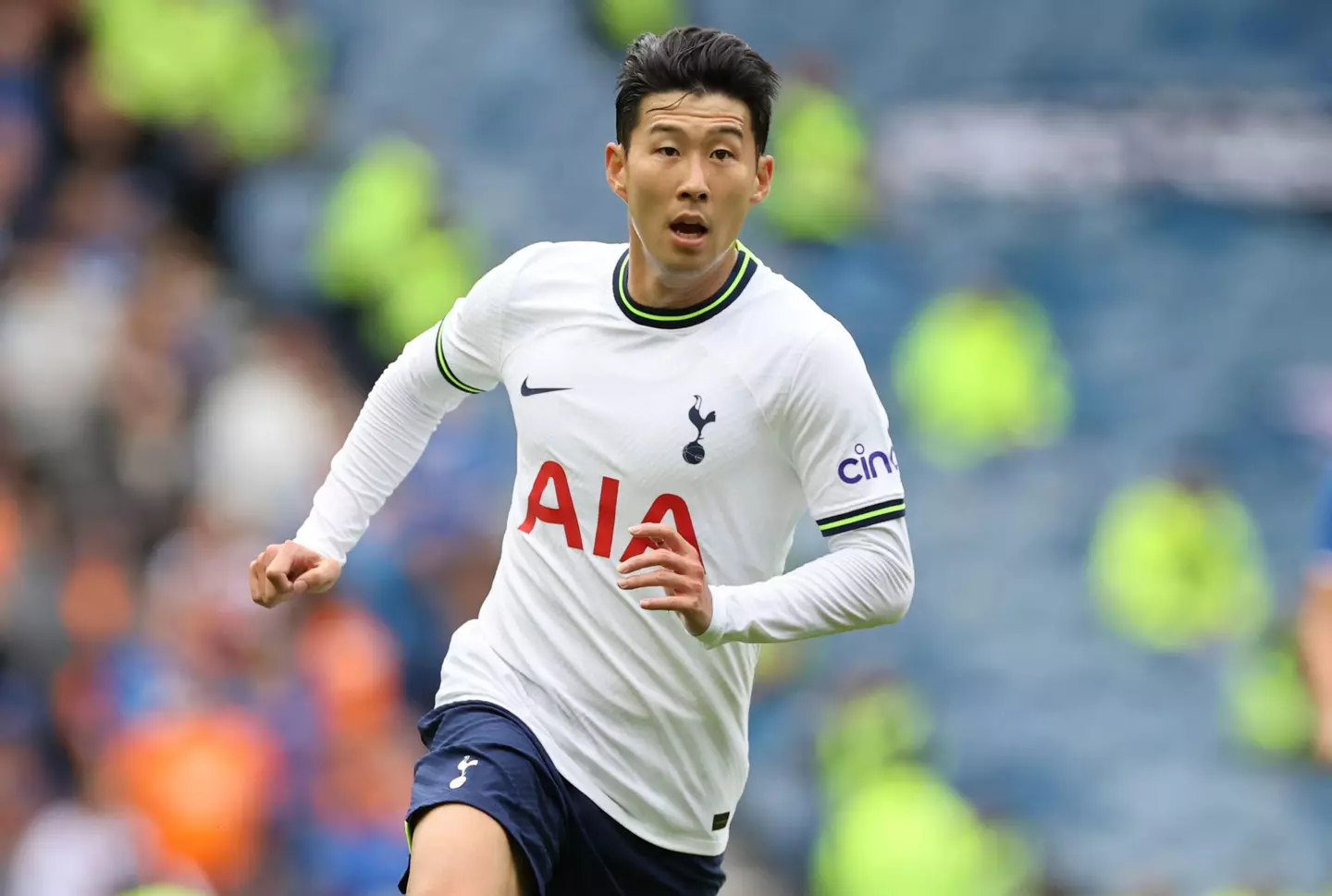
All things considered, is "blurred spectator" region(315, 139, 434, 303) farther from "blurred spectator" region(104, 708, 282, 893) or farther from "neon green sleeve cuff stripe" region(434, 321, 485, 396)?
"neon green sleeve cuff stripe" region(434, 321, 485, 396)

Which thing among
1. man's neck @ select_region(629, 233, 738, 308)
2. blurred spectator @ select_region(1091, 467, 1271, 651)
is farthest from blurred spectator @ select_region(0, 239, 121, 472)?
man's neck @ select_region(629, 233, 738, 308)

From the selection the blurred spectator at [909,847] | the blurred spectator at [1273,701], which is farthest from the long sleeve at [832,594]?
the blurred spectator at [1273,701]

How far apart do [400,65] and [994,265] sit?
4.17 metres

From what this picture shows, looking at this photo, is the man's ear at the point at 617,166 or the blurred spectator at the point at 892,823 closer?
the man's ear at the point at 617,166

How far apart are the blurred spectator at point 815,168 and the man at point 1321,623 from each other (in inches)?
331

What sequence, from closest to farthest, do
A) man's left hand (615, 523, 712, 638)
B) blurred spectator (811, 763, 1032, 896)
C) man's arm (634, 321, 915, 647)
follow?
man's left hand (615, 523, 712, 638) → man's arm (634, 321, 915, 647) → blurred spectator (811, 763, 1032, 896)

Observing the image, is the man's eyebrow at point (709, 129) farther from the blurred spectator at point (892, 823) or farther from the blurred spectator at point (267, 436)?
the blurred spectator at point (267, 436)

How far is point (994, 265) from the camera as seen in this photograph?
45.2ft

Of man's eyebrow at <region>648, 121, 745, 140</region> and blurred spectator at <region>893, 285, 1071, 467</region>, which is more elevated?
blurred spectator at <region>893, 285, 1071, 467</region>

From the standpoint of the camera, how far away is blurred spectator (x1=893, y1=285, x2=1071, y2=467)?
12.8 m

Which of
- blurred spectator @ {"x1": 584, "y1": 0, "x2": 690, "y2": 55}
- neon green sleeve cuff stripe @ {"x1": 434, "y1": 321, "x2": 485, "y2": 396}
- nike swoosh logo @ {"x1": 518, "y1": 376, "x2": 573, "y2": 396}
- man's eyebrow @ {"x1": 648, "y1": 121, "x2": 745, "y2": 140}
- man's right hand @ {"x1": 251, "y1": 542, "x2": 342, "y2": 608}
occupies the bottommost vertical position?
man's right hand @ {"x1": 251, "y1": 542, "x2": 342, "y2": 608}

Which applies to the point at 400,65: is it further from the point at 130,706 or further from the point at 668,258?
the point at 668,258

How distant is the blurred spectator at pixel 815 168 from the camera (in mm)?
13352

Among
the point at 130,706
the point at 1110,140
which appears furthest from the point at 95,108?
the point at 1110,140
